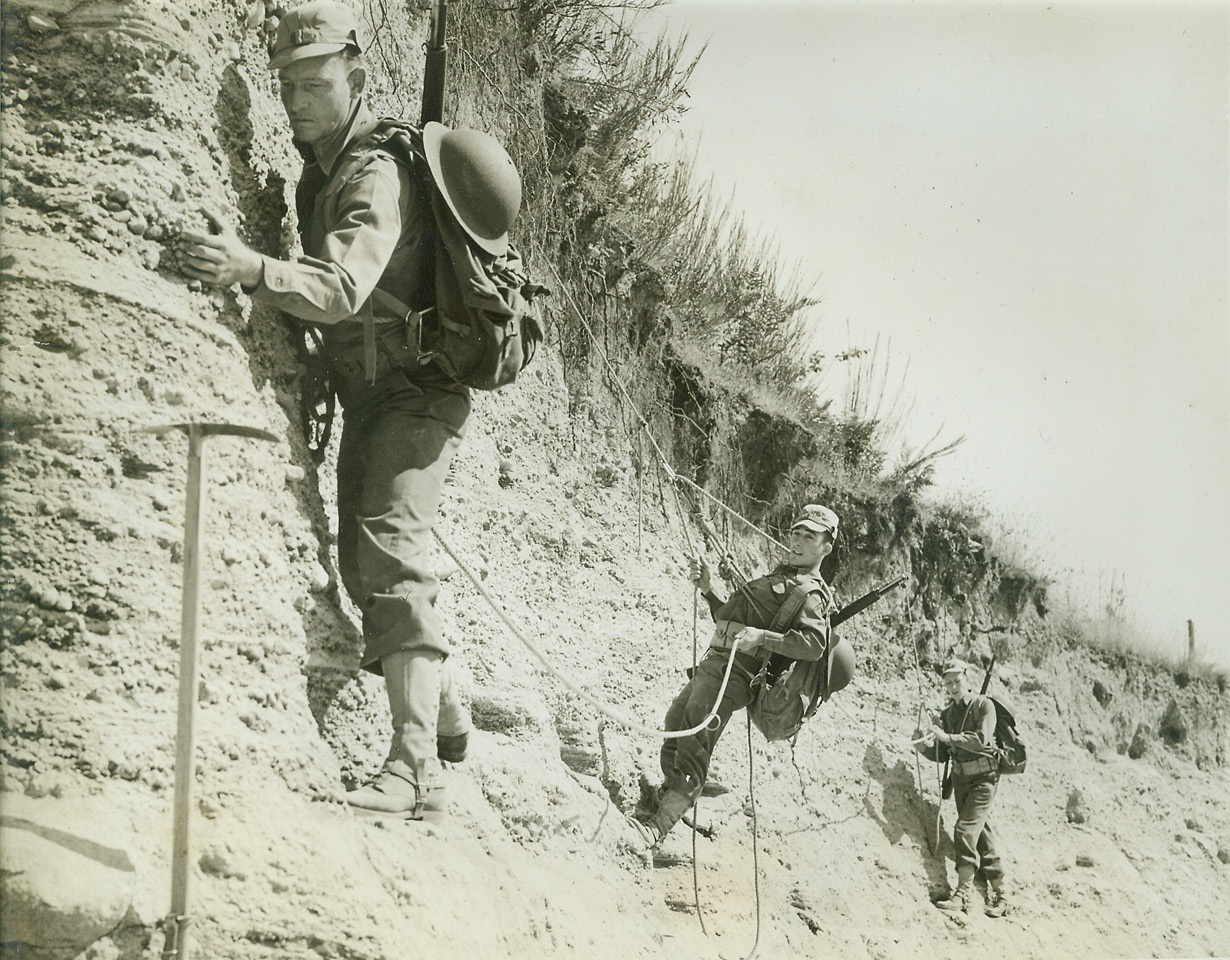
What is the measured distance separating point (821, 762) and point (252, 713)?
4243 mm

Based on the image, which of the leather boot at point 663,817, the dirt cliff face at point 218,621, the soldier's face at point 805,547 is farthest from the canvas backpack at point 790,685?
the dirt cliff face at point 218,621

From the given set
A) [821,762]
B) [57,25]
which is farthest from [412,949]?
[821,762]

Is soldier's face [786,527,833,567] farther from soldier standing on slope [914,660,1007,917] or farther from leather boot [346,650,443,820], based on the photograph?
leather boot [346,650,443,820]

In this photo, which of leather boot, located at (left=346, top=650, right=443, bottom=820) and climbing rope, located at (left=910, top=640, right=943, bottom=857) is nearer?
leather boot, located at (left=346, top=650, right=443, bottom=820)

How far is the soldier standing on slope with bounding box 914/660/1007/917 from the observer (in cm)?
674

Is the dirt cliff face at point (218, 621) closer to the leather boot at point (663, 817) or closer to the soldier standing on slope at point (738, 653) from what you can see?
the leather boot at point (663, 817)

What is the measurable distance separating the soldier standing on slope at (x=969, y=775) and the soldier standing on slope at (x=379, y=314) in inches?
145

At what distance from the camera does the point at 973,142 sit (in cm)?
687

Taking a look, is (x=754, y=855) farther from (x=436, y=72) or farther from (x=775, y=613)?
(x=436, y=72)

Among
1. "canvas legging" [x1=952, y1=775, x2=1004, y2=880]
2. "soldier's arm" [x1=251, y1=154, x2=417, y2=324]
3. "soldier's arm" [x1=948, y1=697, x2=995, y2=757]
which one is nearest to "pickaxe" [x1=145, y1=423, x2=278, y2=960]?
"soldier's arm" [x1=251, y1=154, x2=417, y2=324]

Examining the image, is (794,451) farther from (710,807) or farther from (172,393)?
(172,393)

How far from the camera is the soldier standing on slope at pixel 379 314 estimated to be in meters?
3.62

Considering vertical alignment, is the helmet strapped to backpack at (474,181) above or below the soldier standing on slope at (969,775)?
above

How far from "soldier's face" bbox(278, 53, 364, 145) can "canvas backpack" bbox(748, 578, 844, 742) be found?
2.95 meters
